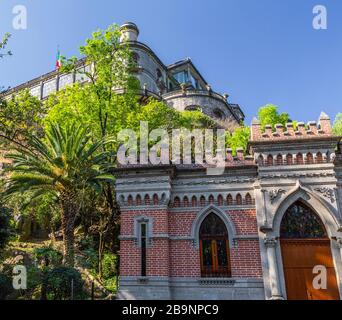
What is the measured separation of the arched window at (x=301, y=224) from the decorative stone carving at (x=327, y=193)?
0.73 meters

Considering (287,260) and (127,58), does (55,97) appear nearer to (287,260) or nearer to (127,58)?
(127,58)

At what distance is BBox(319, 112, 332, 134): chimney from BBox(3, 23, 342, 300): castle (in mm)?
43

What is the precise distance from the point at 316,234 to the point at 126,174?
7.41 m

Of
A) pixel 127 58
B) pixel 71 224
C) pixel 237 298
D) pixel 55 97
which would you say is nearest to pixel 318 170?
pixel 237 298

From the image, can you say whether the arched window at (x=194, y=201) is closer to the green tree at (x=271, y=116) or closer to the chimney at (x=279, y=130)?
the chimney at (x=279, y=130)

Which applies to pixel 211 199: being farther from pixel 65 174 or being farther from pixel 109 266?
pixel 109 266

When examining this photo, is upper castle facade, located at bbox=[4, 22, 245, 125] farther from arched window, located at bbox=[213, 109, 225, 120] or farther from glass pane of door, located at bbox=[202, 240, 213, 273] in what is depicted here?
glass pane of door, located at bbox=[202, 240, 213, 273]

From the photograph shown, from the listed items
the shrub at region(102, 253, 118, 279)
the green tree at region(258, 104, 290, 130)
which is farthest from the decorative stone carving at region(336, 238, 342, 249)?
the green tree at region(258, 104, 290, 130)

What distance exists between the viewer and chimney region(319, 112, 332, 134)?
12.7 meters

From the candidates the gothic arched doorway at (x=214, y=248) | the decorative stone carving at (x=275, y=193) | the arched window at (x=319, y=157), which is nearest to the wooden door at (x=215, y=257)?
the gothic arched doorway at (x=214, y=248)

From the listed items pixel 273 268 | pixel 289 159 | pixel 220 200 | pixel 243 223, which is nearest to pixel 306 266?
pixel 273 268

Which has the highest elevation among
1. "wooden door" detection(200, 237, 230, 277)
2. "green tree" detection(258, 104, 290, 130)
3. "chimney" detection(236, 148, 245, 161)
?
"green tree" detection(258, 104, 290, 130)

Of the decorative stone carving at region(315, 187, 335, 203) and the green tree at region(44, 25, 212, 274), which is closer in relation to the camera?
the decorative stone carving at region(315, 187, 335, 203)

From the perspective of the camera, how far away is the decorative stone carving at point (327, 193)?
11.9 m
